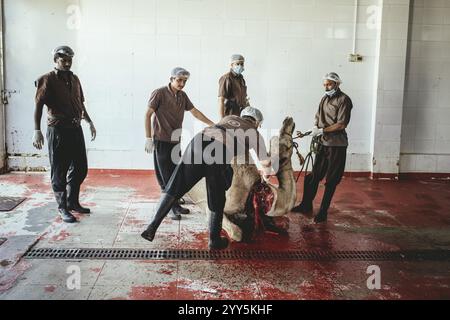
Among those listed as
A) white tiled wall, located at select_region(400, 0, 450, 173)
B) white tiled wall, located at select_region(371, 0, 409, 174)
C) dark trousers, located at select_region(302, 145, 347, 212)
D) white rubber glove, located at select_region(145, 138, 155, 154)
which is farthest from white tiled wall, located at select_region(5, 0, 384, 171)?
white rubber glove, located at select_region(145, 138, 155, 154)

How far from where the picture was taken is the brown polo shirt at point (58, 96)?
17.6ft

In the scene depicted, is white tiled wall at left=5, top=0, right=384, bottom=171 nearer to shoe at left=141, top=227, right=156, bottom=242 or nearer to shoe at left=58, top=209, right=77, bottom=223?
shoe at left=58, top=209, right=77, bottom=223

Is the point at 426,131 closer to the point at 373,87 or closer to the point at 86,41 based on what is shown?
the point at 373,87

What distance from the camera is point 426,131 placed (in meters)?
8.55

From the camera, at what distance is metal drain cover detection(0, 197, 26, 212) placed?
19.7 feet

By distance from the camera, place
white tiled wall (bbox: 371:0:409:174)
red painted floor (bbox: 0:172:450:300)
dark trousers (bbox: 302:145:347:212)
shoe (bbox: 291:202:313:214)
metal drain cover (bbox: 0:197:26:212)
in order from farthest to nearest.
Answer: white tiled wall (bbox: 371:0:409:174)
shoe (bbox: 291:202:313:214)
metal drain cover (bbox: 0:197:26:212)
dark trousers (bbox: 302:145:347:212)
red painted floor (bbox: 0:172:450:300)

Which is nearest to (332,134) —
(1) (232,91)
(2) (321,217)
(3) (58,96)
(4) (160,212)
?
(2) (321,217)

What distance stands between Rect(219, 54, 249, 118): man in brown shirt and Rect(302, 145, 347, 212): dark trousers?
1.38 meters

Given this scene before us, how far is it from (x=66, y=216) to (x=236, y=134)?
2368 mm

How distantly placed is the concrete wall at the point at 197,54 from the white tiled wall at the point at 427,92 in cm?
26

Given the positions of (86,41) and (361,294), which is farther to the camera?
(86,41)
